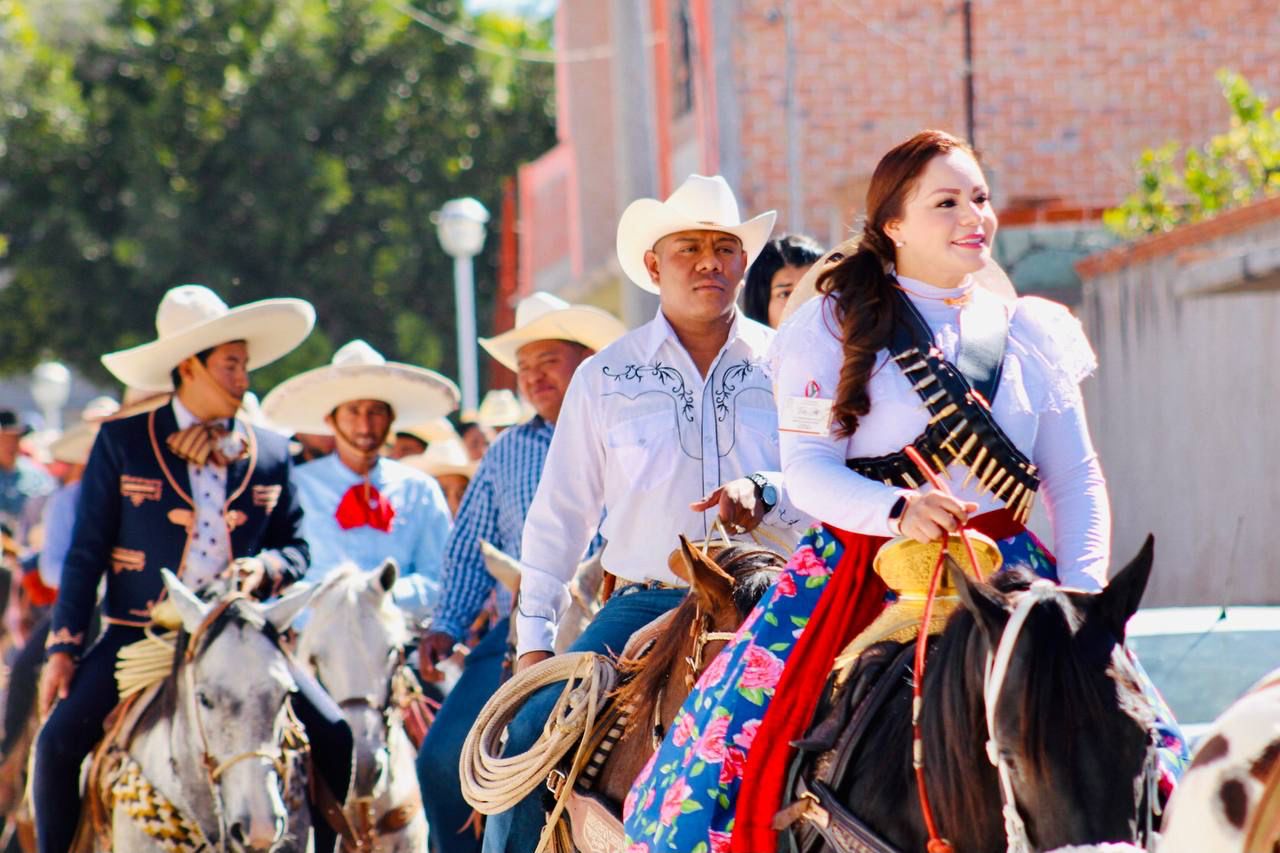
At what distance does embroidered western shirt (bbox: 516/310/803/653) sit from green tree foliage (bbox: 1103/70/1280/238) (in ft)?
24.0

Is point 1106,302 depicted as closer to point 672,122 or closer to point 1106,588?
point 672,122

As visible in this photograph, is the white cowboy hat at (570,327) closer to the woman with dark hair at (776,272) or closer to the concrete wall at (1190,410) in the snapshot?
the woman with dark hair at (776,272)

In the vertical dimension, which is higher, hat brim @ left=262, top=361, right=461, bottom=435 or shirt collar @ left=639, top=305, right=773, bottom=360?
shirt collar @ left=639, top=305, right=773, bottom=360

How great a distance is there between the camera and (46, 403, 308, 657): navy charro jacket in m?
7.59

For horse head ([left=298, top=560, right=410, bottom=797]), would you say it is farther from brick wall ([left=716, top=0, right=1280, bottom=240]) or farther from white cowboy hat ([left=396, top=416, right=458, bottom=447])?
brick wall ([left=716, top=0, right=1280, bottom=240])

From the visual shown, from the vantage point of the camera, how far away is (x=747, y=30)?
16.5 meters

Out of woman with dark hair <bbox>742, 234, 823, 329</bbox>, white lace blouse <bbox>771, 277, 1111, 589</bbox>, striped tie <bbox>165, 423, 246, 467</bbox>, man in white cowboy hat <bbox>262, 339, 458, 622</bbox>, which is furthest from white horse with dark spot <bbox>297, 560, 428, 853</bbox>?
white lace blouse <bbox>771, 277, 1111, 589</bbox>

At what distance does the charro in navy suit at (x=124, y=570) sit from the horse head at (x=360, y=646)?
1.98 feet

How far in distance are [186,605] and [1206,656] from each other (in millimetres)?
3789

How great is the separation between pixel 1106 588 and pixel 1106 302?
10098mm

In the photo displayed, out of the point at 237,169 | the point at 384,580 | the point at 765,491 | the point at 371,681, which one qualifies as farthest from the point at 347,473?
the point at 237,169

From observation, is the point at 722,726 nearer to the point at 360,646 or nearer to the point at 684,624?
the point at 684,624

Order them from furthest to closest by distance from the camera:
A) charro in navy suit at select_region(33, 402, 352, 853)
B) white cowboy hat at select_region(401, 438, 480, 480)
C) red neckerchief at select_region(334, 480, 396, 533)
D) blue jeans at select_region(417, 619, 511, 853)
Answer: white cowboy hat at select_region(401, 438, 480, 480), red neckerchief at select_region(334, 480, 396, 533), charro in navy suit at select_region(33, 402, 352, 853), blue jeans at select_region(417, 619, 511, 853)

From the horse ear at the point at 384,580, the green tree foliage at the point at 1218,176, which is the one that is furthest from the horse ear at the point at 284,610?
the green tree foliage at the point at 1218,176
